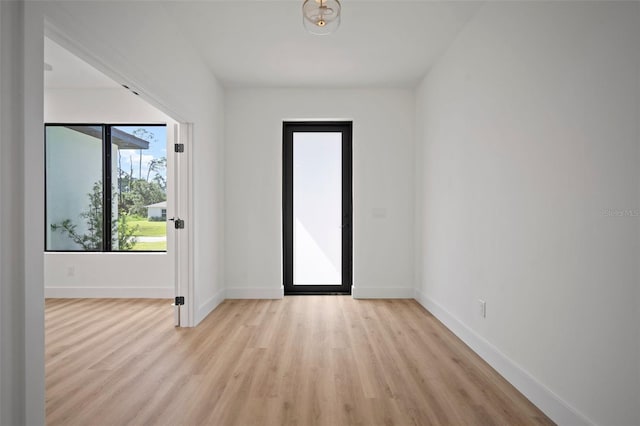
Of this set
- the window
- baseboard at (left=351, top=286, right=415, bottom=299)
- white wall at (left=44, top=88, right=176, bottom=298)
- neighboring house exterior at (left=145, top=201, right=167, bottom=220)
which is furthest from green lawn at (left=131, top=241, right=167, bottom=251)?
baseboard at (left=351, top=286, right=415, bottom=299)

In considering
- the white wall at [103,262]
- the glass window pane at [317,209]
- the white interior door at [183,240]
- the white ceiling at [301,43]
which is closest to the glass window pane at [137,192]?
the white wall at [103,262]

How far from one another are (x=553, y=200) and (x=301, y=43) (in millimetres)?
2659

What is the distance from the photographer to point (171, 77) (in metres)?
3.04

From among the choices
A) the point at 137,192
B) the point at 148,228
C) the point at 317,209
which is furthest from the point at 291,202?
the point at 137,192

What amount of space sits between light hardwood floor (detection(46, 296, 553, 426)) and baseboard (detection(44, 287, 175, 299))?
751 millimetres

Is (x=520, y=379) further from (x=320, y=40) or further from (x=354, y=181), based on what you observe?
(x=320, y=40)

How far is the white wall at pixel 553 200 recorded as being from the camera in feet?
5.08

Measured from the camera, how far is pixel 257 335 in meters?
3.30

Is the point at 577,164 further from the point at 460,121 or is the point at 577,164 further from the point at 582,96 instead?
the point at 460,121

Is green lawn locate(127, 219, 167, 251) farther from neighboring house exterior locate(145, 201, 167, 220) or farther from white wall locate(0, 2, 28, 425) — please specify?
white wall locate(0, 2, 28, 425)

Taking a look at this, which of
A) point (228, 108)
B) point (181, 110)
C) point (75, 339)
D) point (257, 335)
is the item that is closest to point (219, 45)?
point (181, 110)

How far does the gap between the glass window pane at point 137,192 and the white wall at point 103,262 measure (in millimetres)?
169

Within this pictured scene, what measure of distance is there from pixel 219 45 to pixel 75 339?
308 cm

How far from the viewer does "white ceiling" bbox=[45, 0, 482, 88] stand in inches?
115
